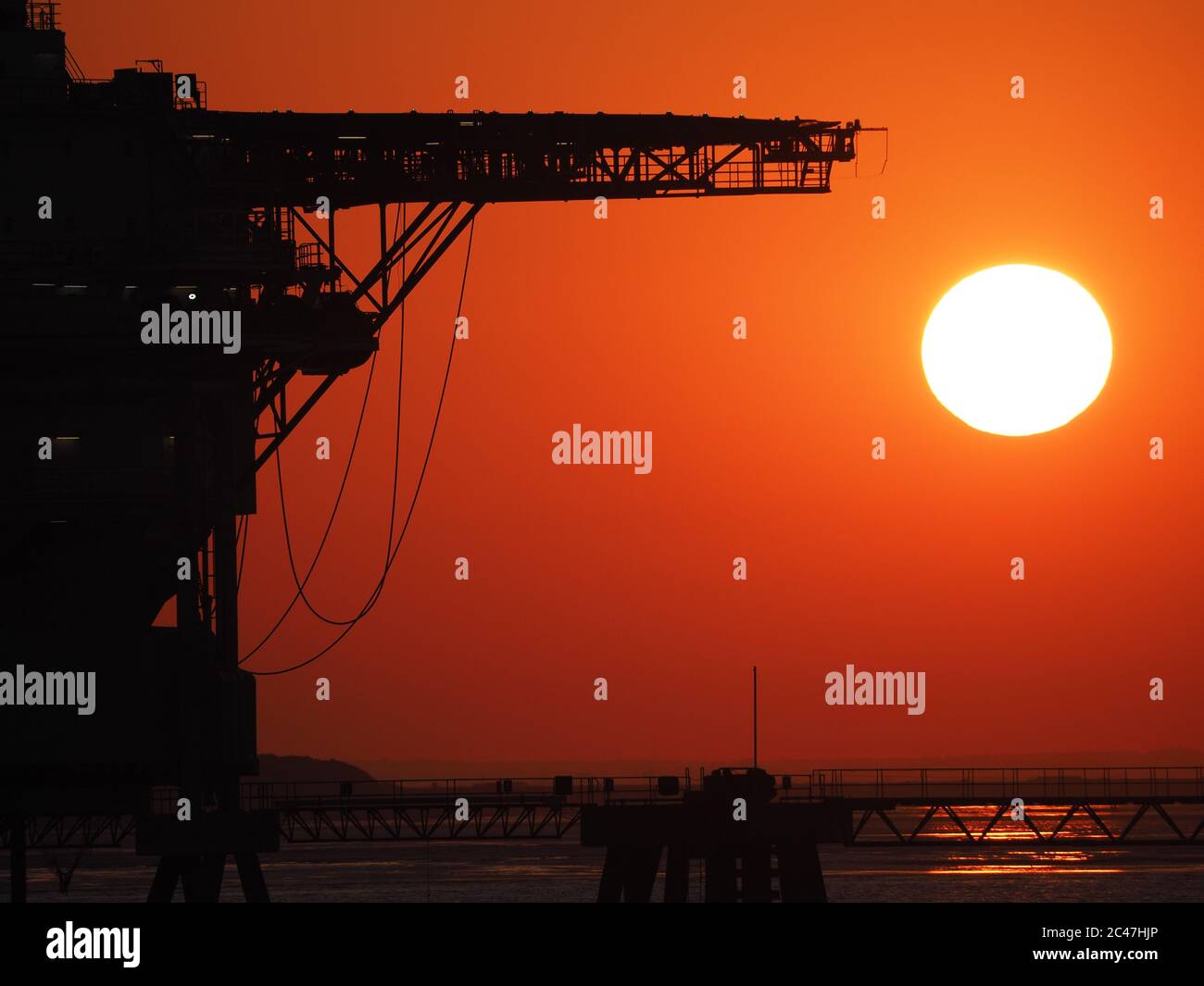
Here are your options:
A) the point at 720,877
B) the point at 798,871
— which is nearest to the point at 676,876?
the point at 720,877

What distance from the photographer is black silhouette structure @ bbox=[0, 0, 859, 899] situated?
Result: 61.7 meters

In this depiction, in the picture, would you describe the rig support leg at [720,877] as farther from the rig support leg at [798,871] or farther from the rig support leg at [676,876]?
the rig support leg at [798,871]

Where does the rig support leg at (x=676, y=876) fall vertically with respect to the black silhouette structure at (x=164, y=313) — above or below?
below

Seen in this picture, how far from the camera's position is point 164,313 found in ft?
204

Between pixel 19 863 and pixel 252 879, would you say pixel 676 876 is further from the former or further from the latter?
pixel 19 863

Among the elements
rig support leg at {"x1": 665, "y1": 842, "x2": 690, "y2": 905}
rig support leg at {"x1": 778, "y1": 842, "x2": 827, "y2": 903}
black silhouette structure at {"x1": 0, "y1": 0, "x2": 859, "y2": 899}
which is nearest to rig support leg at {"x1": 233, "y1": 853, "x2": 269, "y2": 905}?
black silhouette structure at {"x1": 0, "y1": 0, "x2": 859, "y2": 899}

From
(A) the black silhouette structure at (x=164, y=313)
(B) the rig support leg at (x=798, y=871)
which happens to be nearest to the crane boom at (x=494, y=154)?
(A) the black silhouette structure at (x=164, y=313)

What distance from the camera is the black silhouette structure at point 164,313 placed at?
202 ft

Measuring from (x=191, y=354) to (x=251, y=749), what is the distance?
489 inches

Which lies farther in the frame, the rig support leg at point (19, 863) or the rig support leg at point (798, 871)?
the rig support leg at point (19, 863)

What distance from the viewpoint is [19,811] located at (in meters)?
67.2

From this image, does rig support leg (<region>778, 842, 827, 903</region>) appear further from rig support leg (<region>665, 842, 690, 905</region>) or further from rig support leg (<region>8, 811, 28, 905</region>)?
rig support leg (<region>8, 811, 28, 905</region>)
